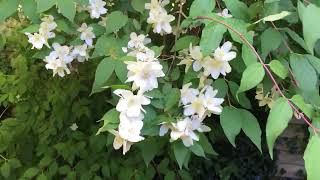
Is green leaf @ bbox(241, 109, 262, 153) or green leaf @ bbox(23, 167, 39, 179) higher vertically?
green leaf @ bbox(241, 109, 262, 153)

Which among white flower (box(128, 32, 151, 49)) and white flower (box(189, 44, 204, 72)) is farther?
white flower (box(128, 32, 151, 49))

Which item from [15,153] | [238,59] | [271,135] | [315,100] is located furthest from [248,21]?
[15,153]

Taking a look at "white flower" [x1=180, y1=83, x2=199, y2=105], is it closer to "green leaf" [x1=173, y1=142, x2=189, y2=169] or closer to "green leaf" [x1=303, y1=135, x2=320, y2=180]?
"green leaf" [x1=173, y1=142, x2=189, y2=169]

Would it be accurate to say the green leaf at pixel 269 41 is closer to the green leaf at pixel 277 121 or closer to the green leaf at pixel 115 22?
the green leaf at pixel 277 121

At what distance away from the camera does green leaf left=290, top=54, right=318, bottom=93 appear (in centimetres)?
131

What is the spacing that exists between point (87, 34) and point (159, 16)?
267 mm

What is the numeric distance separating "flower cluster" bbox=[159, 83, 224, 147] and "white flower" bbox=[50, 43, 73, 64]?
0.55m

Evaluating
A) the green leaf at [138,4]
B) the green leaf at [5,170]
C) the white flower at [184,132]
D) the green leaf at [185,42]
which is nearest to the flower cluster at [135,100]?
the white flower at [184,132]

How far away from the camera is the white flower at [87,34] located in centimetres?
177

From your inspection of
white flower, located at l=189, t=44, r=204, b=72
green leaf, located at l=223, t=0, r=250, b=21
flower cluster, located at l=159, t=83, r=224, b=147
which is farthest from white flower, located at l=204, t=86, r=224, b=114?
green leaf, located at l=223, t=0, r=250, b=21

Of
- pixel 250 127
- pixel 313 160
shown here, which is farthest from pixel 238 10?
pixel 313 160

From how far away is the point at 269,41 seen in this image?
142 centimetres

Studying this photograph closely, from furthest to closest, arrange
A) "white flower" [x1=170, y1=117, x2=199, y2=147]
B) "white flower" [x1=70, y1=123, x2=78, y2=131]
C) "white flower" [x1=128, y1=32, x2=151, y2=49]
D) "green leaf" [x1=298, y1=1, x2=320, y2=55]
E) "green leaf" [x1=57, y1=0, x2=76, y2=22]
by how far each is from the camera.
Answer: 1. "white flower" [x1=70, y1=123, x2=78, y2=131]
2. "white flower" [x1=128, y1=32, x2=151, y2=49]
3. "green leaf" [x1=57, y1=0, x2=76, y2=22]
4. "white flower" [x1=170, y1=117, x2=199, y2=147]
5. "green leaf" [x1=298, y1=1, x2=320, y2=55]

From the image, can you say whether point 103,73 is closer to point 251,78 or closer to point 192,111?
point 192,111
